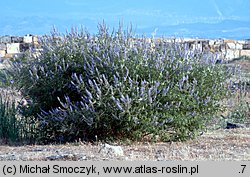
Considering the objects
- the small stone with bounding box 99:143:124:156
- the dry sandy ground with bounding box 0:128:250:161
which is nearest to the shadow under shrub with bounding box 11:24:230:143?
the dry sandy ground with bounding box 0:128:250:161

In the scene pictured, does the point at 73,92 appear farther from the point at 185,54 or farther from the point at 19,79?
the point at 185,54

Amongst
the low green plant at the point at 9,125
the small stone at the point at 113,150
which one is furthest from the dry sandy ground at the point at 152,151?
the low green plant at the point at 9,125

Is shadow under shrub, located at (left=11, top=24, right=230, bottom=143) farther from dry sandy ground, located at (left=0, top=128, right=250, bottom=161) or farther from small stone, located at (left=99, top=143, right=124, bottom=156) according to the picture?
small stone, located at (left=99, top=143, right=124, bottom=156)

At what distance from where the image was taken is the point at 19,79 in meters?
10.2

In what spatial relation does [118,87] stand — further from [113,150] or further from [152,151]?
[113,150]

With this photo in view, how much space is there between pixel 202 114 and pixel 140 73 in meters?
1.24

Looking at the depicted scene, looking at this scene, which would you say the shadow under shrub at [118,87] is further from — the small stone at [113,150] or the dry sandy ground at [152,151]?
the small stone at [113,150]

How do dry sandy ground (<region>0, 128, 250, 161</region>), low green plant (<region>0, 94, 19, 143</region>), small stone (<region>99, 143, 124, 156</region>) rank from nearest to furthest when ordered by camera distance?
dry sandy ground (<region>0, 128, 250, 161</region>) → small stone (<region>99, 143, 124, 156</region>) → low green plant (<region>0, 94, 19, 143</region>)

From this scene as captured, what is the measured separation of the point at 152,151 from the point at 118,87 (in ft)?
3.70

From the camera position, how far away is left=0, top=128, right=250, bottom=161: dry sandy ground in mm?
7375

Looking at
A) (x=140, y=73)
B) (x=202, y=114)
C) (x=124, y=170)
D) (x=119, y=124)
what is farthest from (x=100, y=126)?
(x=124, y=170)

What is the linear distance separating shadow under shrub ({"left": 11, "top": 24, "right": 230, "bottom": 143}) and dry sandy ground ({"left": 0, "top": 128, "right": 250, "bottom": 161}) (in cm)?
35

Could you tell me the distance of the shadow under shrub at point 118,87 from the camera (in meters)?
8.79

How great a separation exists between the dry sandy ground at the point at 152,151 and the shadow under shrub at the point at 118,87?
345mm
